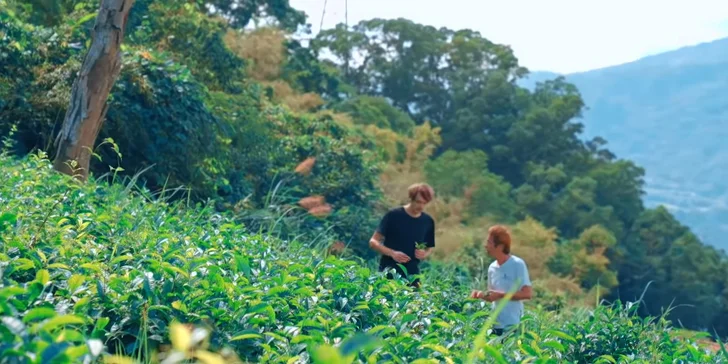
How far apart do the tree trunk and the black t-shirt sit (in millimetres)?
2612

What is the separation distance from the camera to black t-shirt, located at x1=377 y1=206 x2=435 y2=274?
764 centimetres

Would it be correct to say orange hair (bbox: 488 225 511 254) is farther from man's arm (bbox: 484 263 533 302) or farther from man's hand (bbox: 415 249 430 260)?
man's hand (bbox: 415 249 430 260)

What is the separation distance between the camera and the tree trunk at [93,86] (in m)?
8.34

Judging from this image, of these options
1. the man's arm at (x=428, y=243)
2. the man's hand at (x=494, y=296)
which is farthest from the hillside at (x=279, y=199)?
the man's arm at (x=428, y=243)

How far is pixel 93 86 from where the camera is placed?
843 centimetres

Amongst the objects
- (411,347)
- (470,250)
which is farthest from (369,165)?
(411,347)


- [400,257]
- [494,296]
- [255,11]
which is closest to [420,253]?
[400,257]

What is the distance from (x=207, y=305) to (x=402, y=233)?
4147 mm

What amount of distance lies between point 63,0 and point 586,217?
36482 millimetres

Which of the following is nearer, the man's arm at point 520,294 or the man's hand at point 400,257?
the man's arm at point 520,294

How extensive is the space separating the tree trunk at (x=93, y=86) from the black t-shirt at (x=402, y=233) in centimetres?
261

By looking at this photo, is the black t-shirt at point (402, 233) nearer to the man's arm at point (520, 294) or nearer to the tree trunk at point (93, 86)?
the man's arm at point (520, 294)

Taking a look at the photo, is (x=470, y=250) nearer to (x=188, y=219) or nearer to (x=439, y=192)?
(x=439, y=192)

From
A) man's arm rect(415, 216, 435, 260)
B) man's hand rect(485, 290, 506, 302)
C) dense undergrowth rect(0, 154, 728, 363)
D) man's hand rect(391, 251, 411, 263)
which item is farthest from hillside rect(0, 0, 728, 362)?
man's hand rect(391, 251, 411, 263)
